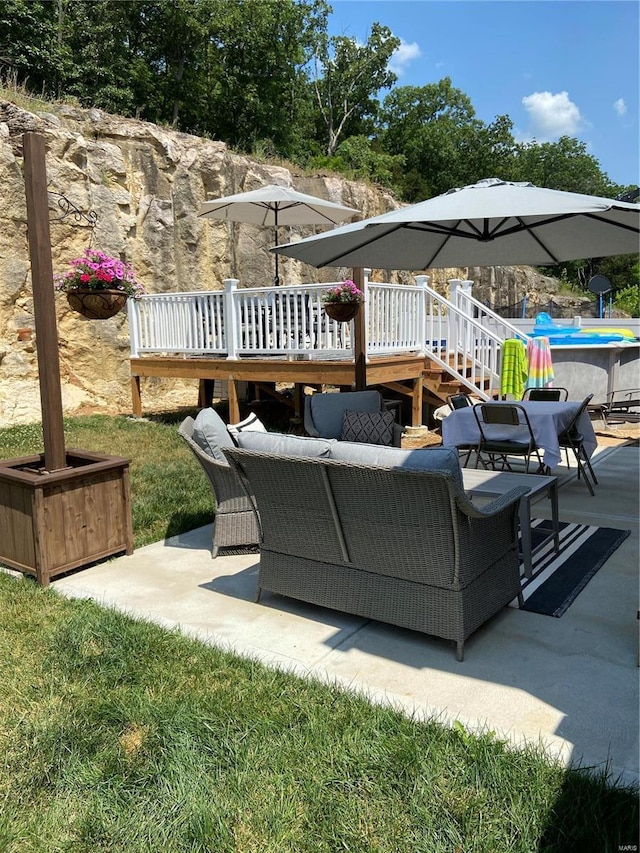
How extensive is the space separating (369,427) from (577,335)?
28.3 ft

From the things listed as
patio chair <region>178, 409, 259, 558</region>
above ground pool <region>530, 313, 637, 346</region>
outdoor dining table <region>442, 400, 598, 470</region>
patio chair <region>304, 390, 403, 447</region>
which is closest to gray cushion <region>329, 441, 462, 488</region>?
patio chair <region>178, 409, 259, 558</region>

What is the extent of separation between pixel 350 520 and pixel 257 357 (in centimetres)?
Result: 671

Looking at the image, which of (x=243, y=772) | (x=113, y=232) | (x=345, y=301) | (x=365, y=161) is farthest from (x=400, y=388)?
(x=365, y=161)

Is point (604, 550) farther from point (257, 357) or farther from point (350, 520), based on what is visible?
point (257, 357)

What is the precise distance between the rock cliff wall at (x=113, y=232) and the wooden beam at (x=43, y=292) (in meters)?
6.60

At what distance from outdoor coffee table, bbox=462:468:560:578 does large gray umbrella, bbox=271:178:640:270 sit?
1538 mm

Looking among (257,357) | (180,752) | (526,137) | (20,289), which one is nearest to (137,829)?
(180,752)

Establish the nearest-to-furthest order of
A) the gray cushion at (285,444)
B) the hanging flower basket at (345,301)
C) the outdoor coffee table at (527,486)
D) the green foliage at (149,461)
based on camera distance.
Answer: the gray cushion at (285,444)
the outdoor coffee table at (527,486)
the green foliage at (149,461)
the hanging flower basket at (345,301)

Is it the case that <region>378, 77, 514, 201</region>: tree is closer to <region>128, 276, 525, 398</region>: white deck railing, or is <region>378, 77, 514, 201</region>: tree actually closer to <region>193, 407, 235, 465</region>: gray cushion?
<region>128, 276, 525, 398</region>: white deck railing

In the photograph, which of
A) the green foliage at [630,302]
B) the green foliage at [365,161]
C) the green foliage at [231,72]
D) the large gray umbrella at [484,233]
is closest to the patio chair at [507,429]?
the large gray umbrella at [484,233]

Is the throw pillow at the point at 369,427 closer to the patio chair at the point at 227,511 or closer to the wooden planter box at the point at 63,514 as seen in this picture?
the patio chair at the point at 227,511

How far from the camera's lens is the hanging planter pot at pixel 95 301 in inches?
173

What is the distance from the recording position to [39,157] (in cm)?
377

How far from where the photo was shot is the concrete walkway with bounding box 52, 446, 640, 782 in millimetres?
2326
